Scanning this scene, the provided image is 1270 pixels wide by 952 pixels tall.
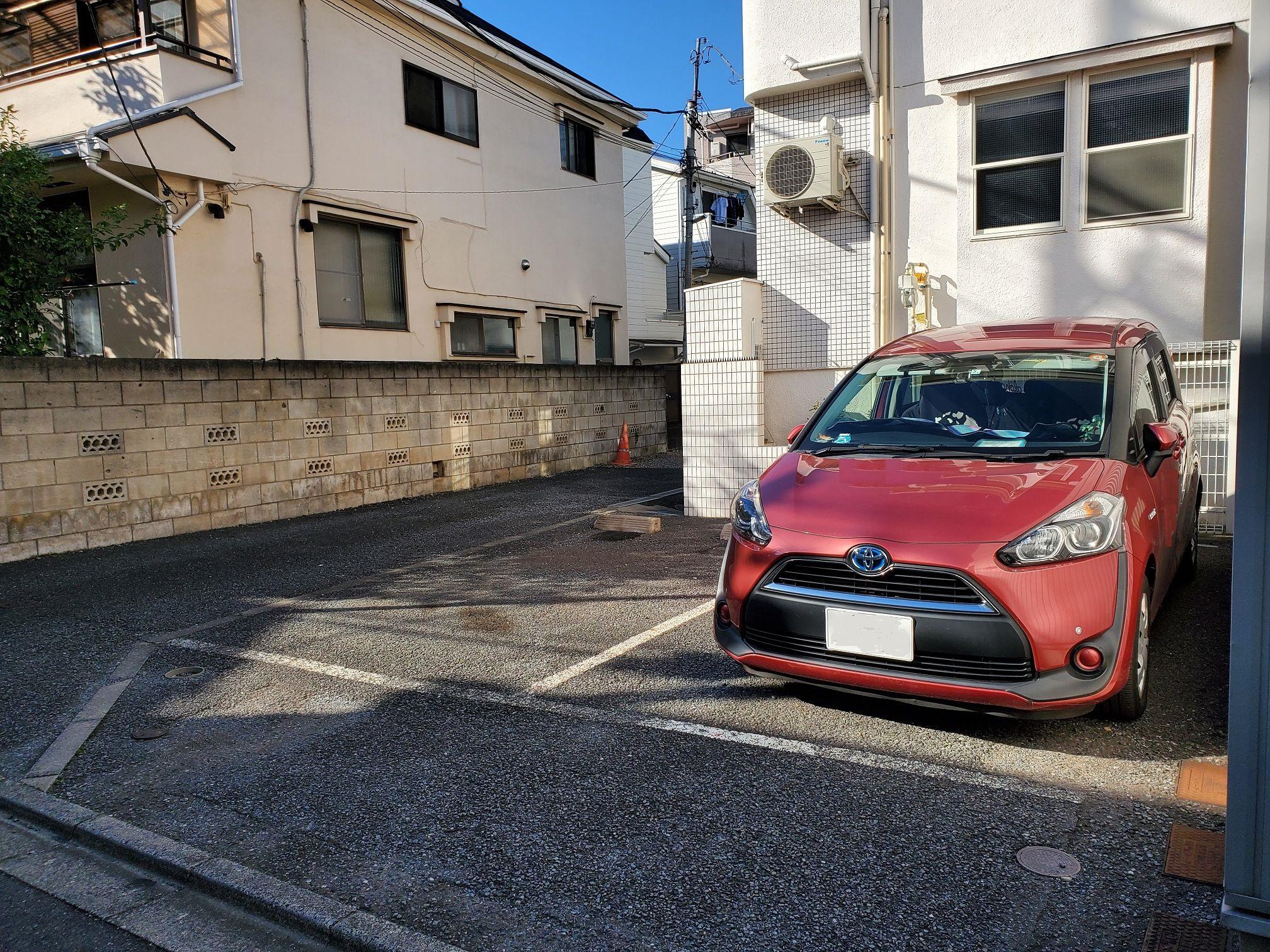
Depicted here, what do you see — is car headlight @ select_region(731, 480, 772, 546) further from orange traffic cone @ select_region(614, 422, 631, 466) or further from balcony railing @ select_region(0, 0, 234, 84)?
orange traffic cone @ select_region(614, 422, 631, 466)

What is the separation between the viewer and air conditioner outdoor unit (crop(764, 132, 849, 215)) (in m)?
7.71

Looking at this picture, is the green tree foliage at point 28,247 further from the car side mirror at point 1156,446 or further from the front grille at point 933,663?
the car side mirror at point 1156,446

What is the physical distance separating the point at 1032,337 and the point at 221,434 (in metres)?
7.24

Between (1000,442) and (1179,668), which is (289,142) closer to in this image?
(1000,442)

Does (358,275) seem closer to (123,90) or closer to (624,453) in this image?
(123,90)

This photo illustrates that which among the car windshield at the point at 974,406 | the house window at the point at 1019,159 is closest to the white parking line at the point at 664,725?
the car windshield at the point at 974,406

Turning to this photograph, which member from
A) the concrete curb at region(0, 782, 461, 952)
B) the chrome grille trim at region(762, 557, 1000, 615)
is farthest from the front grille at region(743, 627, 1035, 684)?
the concrete curb at region(0, 782, 461, 952)

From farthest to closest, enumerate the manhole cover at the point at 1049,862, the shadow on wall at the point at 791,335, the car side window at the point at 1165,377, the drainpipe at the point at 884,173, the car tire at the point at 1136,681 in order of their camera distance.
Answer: the shadow on wall at the point at 791,335 → the drainpipe at the point at 884,173 → the car side window at the point at 1165,377 → the car tire at the point at 1136,681 → the manhole cover at the point at 1049,862

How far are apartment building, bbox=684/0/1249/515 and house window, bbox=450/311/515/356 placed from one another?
647 cm

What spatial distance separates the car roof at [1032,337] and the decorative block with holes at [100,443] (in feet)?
21.4

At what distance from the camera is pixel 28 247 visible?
25.1 ft

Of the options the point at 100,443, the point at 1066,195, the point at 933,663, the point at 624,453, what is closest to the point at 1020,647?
the point at 933,663

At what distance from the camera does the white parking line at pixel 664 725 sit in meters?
3.06

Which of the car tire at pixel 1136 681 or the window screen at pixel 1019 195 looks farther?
the window screen at pixel 1019 195
